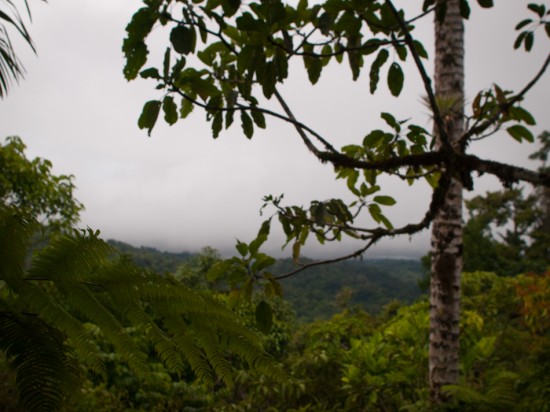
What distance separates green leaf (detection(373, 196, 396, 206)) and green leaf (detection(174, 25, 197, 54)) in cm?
118

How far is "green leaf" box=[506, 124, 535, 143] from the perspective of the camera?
4.94 ft

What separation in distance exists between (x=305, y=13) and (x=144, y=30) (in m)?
0.59

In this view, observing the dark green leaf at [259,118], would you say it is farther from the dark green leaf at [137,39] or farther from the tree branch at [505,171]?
the tree branch at [505,171]

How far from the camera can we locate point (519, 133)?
1.51m

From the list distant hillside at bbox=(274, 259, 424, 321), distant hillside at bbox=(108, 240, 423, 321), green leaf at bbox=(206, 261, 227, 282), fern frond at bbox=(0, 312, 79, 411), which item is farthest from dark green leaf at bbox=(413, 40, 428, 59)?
distant hillside at bbox=(274, 259, 424, 321)

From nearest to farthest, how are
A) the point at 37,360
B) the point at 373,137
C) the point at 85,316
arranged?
the point at 37,360 < the point at 85,316 < the point at 373,137

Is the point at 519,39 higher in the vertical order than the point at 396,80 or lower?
higher

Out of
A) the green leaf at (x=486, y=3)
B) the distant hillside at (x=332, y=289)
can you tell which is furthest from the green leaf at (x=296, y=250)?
the distant hillside at (x=332, y=289)

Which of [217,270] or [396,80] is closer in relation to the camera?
[396,80]

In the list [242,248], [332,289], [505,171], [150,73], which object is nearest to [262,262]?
[242,248]

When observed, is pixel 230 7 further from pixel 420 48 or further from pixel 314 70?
pixel 420 48

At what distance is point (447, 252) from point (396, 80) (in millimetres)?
1707

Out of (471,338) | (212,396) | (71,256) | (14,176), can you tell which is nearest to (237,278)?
(71,256)

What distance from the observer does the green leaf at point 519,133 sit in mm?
1505
